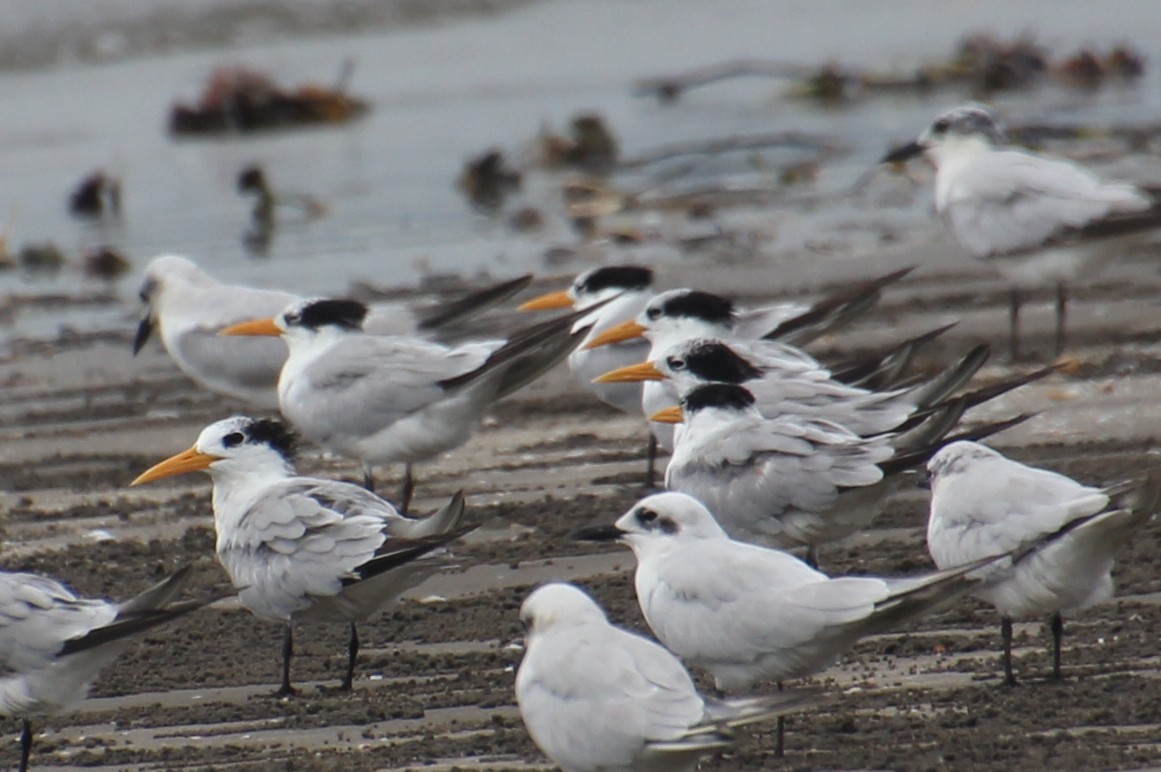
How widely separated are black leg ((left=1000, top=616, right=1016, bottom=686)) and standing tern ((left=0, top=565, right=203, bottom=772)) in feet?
6.67

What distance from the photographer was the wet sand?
15.6 ft

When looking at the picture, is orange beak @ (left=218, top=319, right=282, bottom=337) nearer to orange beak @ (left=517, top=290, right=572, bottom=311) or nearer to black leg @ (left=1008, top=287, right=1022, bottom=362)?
orange beak @ (left=517, top=290, right=572, bottom=311)

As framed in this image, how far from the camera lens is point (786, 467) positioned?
5.69 m

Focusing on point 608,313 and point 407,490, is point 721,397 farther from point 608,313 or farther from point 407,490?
point 608,313

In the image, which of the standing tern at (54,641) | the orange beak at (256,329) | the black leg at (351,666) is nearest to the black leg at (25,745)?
the standing tern at (54,641)

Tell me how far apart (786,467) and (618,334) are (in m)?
1.99

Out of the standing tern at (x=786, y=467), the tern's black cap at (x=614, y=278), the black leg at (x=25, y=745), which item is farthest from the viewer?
the tern's black cap at (x=614, y=278)

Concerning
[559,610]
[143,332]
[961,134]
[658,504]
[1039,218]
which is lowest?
[143,332]

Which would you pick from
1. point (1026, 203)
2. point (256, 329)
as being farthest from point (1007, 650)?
point (1026, 203)

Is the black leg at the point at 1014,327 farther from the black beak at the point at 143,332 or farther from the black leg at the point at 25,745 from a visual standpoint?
the black leg at the point at 25,745

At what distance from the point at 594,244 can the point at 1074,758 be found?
744cm

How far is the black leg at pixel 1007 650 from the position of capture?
4977mm

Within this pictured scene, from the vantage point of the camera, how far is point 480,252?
1143 cm

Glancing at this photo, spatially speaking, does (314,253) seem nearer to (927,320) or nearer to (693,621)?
(927,320)
